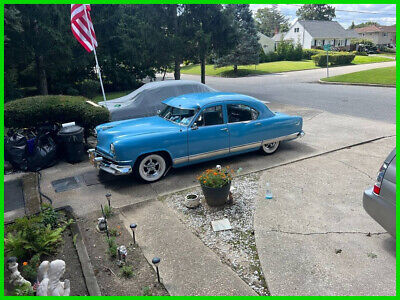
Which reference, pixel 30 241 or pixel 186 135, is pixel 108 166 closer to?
pixel 186 135

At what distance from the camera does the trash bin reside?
7.23m

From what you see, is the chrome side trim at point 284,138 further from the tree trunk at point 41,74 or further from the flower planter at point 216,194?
the tree trunk at point 41,74

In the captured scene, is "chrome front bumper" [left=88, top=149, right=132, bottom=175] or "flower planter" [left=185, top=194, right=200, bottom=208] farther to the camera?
"chrome front bumper" [left=88, top=149, right=132, bottom=175]

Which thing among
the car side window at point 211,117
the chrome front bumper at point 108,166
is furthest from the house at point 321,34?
the chrome front bumper at point 108,166

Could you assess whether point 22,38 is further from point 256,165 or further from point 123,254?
point 123,254

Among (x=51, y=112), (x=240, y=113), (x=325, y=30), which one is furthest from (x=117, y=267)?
(x=325, y=30)

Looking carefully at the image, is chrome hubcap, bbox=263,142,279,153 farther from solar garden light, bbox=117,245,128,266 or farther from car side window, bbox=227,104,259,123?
solar garden light, bbox=117,245,128,266

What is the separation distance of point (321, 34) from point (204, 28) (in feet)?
166

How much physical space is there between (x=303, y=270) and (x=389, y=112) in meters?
10.9

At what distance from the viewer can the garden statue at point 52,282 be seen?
2926 mm

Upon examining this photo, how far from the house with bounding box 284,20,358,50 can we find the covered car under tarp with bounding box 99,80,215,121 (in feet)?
178

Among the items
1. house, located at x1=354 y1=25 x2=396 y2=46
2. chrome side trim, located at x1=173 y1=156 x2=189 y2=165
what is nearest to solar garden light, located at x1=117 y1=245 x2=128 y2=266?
chrome side trim, located at x1=173 y1=156 x2=189 y2=165

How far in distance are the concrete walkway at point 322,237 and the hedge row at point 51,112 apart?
4839 mm

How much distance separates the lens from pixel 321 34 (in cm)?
5828
